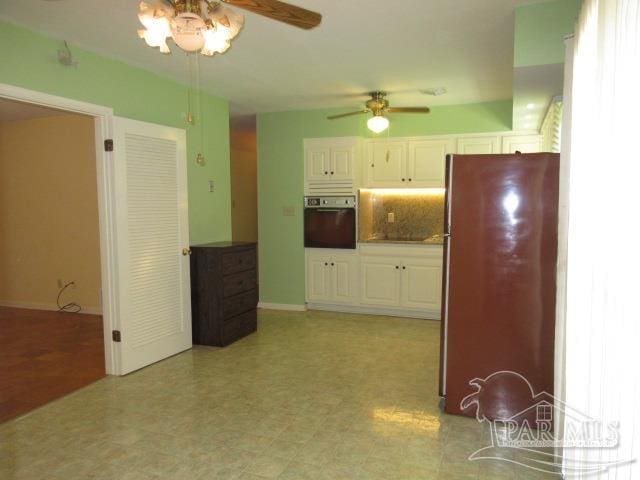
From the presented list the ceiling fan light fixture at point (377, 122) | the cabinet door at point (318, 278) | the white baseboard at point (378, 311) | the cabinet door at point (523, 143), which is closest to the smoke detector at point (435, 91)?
the ceiling fan light fixture at point (377, 122)

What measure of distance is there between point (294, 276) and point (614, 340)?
15.7ft

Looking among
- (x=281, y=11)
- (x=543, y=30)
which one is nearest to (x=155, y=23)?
(x=281, y=11)

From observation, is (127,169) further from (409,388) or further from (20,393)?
(409,388)

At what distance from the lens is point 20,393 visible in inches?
132

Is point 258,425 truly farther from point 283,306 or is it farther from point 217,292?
point 283,306

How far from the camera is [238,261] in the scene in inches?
182

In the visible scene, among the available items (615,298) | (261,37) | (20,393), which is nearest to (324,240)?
(261,37)

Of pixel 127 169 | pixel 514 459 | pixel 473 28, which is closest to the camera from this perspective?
pixel 514 459

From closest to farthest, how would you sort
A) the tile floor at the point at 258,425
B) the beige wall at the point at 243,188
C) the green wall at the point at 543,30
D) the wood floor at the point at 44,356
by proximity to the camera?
1. the tile floor at the point at 258,425
2. the green wall at the point at 543,30
3. the wood floor at the point at 44,356
4. the beige wall at the point at 243,188

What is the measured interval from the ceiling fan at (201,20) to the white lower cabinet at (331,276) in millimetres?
3856

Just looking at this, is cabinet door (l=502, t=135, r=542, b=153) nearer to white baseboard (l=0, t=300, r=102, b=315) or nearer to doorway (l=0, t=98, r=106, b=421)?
doorway (l=0, t=98, r=106, b=421)

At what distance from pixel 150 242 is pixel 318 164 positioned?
2507 millimetres

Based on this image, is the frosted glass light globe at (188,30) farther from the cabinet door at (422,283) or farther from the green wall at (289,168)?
the cabinet door at (422,283)

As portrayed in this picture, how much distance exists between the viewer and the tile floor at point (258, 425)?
93.5 inches
